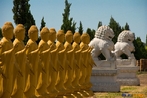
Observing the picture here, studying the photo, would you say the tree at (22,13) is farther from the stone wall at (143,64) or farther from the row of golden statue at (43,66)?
the stone wall at (143,64)

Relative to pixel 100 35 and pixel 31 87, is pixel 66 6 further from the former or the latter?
pixel 31 87

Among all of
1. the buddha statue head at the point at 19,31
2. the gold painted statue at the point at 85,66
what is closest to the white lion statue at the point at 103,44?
the gold painted statue at the point at 85,66

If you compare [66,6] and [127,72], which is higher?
[66,6]

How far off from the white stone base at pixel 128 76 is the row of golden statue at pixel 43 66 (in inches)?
250

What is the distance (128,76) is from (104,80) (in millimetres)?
3380

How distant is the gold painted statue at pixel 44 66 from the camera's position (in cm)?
827

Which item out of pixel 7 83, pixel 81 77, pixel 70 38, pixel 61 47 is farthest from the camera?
pixel 81 77

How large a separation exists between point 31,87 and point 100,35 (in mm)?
7870

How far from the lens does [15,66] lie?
696 cm

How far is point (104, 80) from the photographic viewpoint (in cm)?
1487

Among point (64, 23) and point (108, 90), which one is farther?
point (64, 23)

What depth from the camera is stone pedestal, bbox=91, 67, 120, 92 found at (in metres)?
14.7

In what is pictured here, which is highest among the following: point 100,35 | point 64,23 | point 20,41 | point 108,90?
point 64,23

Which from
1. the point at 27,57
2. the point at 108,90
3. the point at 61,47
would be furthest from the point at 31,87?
the point at 108,90
